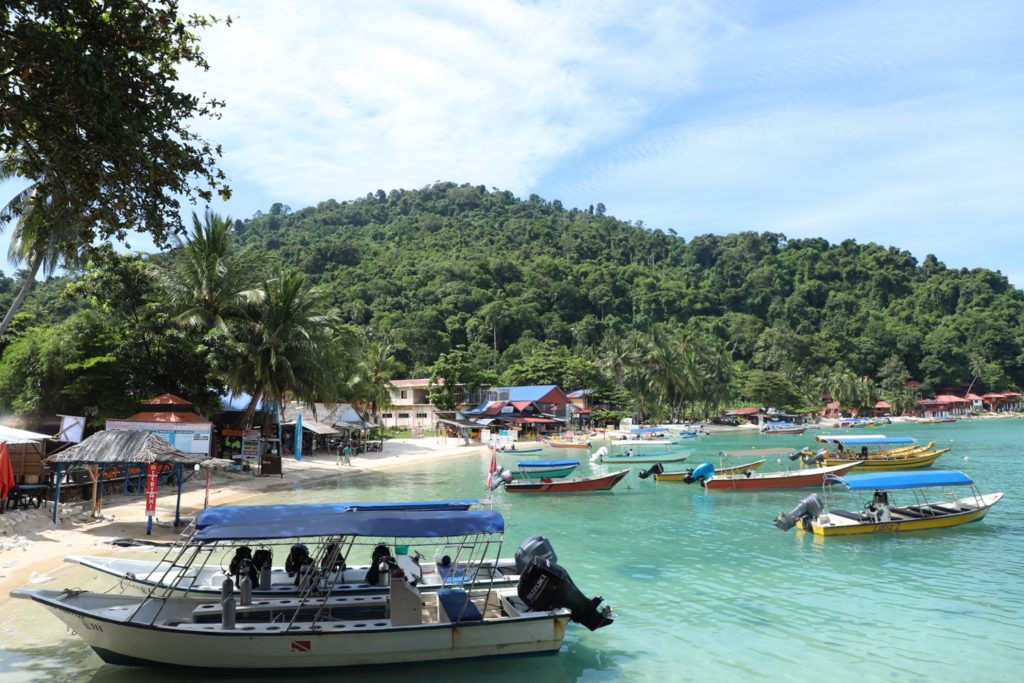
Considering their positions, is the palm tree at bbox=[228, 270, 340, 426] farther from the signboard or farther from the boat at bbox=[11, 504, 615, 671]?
the boat at bbox=[11, 504, 615, 671]

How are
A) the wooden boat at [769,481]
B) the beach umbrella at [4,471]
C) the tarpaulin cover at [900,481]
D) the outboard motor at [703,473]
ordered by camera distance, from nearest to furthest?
the beach umbrella at [4,471]
the tarpaulin cover at [900,481]
the wooden boat at [769,481]
the outboard motor at [703,473]

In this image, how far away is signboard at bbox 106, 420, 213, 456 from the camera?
989 inches

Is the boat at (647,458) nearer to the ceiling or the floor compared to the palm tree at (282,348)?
nearer to the floor

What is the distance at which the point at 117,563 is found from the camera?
12.4m

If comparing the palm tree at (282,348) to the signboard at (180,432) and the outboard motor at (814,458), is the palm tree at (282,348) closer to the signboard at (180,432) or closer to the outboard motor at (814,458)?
the signboard at (180,432)

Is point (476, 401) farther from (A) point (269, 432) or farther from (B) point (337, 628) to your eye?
(B) point (337, 628)

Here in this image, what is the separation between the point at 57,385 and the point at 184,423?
7706mm

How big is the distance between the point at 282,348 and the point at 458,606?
85.8 ft

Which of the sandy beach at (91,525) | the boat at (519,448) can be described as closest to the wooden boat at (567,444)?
the boat at (519,448)

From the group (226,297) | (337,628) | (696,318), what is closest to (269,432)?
(226,297)

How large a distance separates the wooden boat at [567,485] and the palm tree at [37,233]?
2031 cm

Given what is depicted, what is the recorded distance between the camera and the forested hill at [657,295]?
116 meters

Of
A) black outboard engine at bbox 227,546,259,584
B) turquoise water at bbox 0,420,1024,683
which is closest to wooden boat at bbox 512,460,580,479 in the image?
turquoise water at bbox 0,420,1024,683

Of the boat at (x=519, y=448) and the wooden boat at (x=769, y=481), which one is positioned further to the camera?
the boat at (x=519, y=448)
